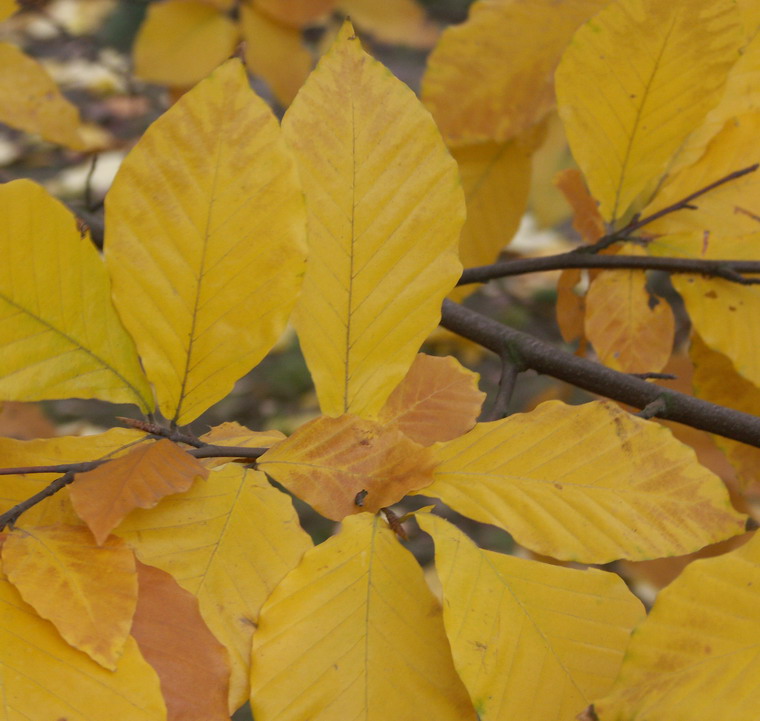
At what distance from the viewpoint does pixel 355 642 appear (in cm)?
36

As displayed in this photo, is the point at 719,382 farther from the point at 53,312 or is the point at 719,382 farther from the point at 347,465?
the point at 53,312

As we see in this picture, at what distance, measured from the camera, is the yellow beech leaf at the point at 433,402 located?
44cm

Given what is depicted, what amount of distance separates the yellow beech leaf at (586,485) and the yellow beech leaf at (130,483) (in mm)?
114

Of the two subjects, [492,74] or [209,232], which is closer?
[209,232]

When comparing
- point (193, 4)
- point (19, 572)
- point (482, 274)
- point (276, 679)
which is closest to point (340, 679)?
point (276, 679)

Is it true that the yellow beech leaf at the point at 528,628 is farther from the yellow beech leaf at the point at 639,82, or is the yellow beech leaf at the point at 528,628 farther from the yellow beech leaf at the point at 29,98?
the yellow beech leaf at the point at 29,98

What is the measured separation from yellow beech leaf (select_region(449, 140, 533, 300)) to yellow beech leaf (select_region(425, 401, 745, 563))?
427 mm

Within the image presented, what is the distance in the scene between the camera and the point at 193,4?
1.19m

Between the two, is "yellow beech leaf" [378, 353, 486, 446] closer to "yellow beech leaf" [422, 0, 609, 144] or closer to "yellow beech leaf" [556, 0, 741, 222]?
"yellow beech leaf" [556, 0, 741, 222]

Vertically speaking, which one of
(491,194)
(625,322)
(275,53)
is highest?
(275,53)

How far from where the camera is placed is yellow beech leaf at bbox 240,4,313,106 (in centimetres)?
116

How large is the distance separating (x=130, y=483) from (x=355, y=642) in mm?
118

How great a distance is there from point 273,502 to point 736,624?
20 cm

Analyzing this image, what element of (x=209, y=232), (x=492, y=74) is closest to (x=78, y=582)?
(x=209, y=232)
